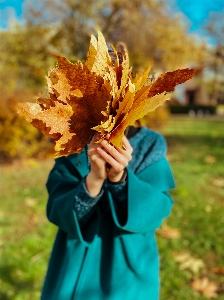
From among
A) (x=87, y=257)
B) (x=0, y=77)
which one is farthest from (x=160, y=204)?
(x=0, y=77)

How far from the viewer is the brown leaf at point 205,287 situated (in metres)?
2.89

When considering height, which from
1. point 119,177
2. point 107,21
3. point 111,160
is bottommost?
point 119,177

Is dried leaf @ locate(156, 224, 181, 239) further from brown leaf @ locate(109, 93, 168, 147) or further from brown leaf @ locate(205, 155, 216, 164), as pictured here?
brown leaf @ locate(205, 155, 216, 164)

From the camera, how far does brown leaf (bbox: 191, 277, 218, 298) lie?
9.47 ft

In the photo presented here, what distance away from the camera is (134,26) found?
16.2m

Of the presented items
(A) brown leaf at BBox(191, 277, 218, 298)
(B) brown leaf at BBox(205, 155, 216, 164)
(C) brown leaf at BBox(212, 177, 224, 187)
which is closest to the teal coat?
(A) brown leaf at BBox(191, 277, 218, 298)

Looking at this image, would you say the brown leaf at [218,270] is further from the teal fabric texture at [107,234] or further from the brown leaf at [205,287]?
the teal fabric texture at [107,234]

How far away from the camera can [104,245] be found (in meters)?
1.64

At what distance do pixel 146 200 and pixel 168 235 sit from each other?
258 cm

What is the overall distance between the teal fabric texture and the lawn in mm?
1434

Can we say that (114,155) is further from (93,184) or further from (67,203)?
(67,203)

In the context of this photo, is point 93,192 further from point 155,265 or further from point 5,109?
point 5,109

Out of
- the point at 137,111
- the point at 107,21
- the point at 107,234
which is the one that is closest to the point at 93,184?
the point at 107,234

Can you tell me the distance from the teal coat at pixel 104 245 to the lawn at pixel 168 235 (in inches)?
56.3
